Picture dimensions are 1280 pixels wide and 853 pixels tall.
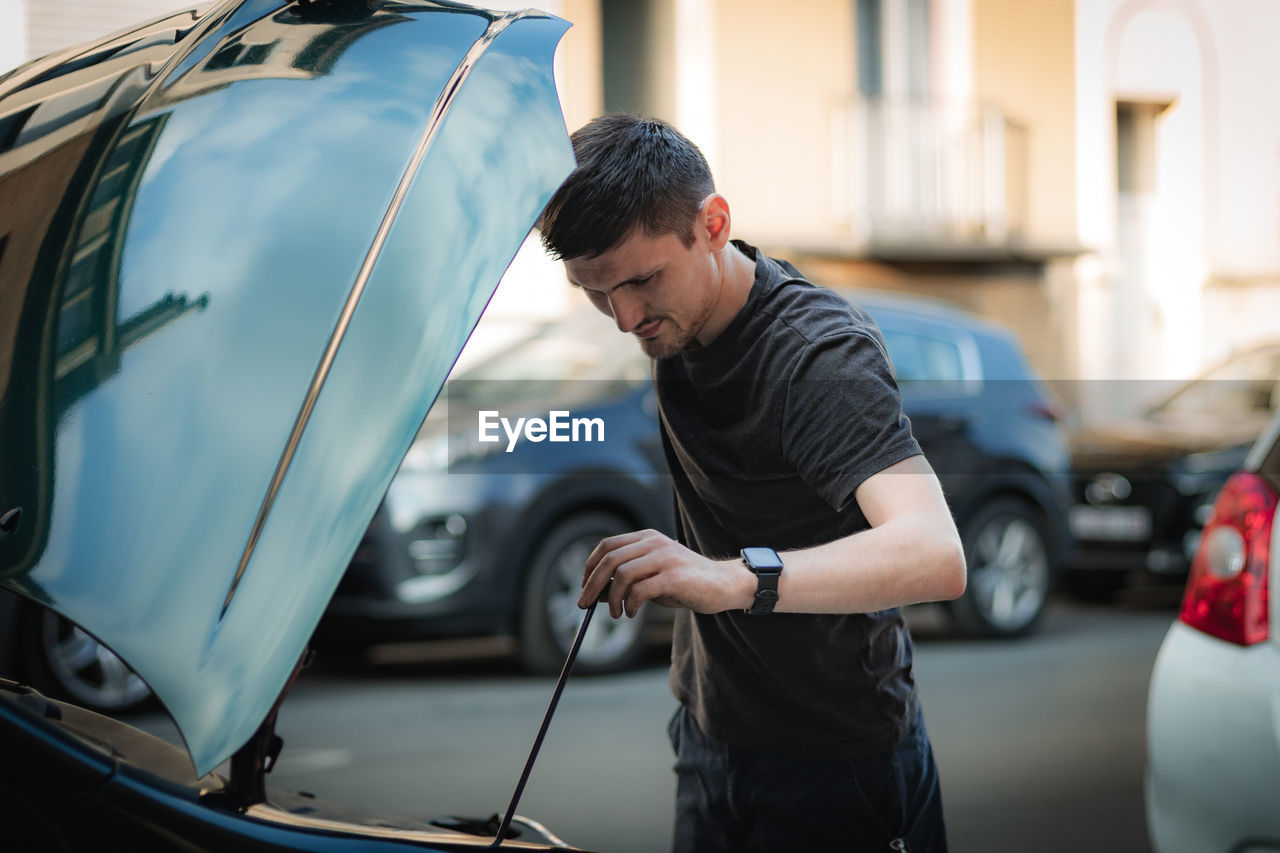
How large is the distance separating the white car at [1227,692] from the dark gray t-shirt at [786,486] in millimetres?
955

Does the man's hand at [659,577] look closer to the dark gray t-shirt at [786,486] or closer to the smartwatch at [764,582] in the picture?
the smartwatch at [764,582]

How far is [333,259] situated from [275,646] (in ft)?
0.99

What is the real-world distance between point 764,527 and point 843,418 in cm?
26

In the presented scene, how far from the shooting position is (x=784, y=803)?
5.51 feet

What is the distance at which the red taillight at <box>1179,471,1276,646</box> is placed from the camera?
8.17 ft

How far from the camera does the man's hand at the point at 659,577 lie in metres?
1.25

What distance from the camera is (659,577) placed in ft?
4.11

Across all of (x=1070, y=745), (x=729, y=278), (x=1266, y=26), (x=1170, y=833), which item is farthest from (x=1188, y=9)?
(x=729, y=278)

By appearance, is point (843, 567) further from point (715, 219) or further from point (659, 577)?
point (715, 219)

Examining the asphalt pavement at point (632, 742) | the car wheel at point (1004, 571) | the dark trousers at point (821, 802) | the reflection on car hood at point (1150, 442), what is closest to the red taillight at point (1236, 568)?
the dark trousers at point (821, 802)

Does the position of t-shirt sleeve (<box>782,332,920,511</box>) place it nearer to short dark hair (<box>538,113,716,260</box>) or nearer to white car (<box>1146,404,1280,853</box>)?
short dark hair (<box>538,113,716,260</box>)

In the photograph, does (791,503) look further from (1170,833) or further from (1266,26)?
(1266,26)

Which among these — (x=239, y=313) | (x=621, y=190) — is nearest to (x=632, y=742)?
(x=621, y=190)

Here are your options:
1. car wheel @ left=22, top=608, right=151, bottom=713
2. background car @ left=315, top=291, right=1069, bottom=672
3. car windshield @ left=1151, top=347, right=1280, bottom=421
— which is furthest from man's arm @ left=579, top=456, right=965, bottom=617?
car windshield @ left=1151, top=347, right=1280, bottom=421
